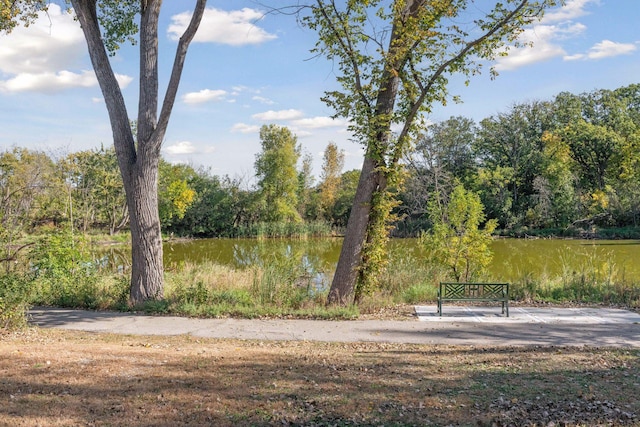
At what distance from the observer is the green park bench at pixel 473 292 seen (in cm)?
1122

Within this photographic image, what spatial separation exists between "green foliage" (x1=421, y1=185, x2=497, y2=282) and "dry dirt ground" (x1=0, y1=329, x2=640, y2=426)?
579 centimetres

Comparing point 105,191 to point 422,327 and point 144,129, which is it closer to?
point 144,129

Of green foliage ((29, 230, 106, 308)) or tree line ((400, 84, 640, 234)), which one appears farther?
tree line ((400, 84, 640, 234))

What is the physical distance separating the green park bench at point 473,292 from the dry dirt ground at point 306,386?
3088mm

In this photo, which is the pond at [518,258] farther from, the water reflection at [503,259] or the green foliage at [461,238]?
the green foliage at [461,238]

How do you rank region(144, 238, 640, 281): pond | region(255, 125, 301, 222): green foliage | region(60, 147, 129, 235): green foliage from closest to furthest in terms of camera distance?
region(144, 238, 640, 281): pond < region(60, 147, 129, 235): green foliage < region(255, 125, 301, 222): green foliage

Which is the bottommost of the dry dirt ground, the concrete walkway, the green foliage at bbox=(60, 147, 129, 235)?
the concrete walkway

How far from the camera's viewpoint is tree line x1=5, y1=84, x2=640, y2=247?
46875 mm

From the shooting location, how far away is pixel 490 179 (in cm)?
5103

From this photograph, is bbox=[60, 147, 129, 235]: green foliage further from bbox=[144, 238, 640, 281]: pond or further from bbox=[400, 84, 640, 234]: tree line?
bbox=[400, 84, 640, 234]: tree line

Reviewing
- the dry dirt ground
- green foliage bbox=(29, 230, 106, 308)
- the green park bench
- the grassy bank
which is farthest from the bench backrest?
green foliage bbox=(29, 230, 106, 308)

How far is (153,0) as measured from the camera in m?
11.8

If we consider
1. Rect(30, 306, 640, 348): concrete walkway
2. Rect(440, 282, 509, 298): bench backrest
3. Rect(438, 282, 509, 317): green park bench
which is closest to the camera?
Rect(30, 306, 640, 348): concrete walkway

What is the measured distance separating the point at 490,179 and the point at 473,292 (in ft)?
137
